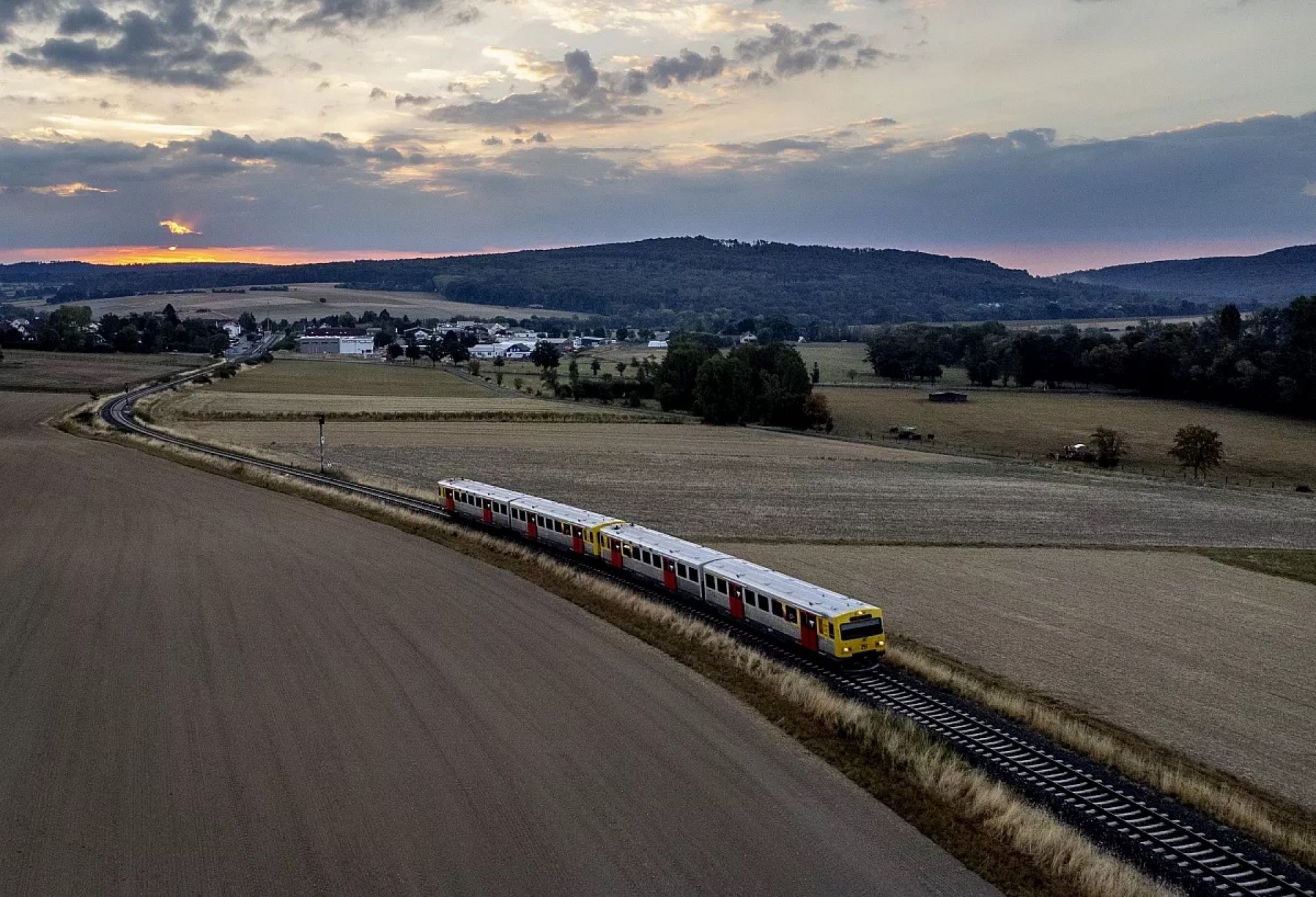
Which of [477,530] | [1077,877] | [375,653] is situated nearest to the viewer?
[1077,877]

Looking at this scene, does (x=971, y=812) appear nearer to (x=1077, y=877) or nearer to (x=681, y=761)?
(x=1077, y=877)

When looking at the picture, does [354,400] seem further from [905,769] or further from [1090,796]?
[1090,796]

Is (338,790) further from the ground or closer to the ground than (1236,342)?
closer to the ground

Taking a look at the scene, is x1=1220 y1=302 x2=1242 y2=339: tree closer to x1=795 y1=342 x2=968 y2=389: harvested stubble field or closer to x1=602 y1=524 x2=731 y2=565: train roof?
x1=795 y1=342 x2=968 y2=389: harvested stubble field

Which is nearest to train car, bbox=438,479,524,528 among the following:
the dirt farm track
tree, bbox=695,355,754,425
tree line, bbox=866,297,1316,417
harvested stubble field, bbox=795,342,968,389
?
the dirt farm track

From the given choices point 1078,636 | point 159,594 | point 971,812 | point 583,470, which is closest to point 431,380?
point 583,470

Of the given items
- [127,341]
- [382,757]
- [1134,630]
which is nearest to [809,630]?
[382,757]

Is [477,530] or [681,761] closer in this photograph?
[681,761]
